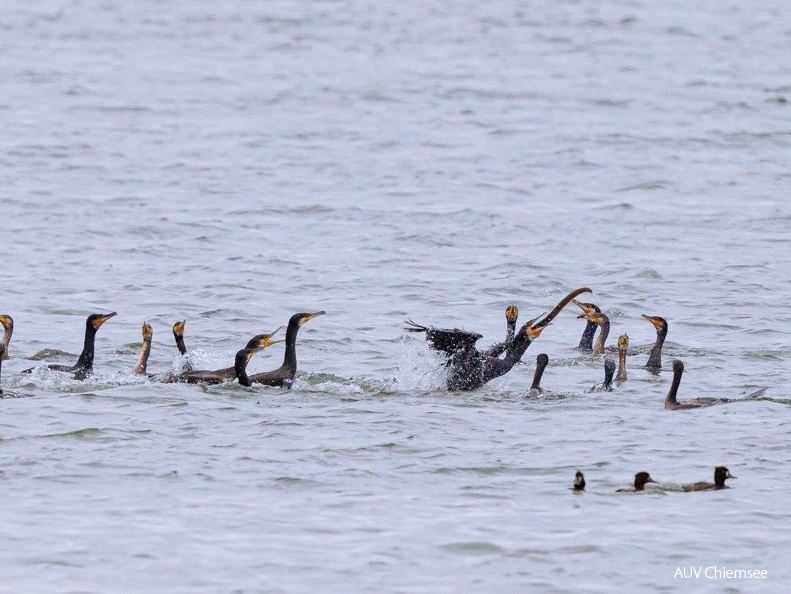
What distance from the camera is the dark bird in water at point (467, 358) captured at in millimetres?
15055

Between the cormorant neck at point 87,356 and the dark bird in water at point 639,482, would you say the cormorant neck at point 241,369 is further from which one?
the dark bird in water at point 639,482

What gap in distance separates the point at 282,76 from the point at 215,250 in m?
17.2

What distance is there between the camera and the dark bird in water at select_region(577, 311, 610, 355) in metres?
17.4

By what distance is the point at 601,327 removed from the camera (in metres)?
17.8

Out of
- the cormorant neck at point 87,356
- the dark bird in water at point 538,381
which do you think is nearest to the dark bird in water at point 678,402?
the dark bird in water at point 538,381

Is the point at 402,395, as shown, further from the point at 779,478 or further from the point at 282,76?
the point at 282,76

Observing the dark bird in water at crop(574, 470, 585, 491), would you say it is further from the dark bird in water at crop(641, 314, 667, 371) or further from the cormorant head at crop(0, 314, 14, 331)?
the cormorant head at crop(0, 314, 14, 331)

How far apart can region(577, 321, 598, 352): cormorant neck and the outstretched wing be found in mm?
2865

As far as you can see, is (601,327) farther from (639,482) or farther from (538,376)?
(639,482)

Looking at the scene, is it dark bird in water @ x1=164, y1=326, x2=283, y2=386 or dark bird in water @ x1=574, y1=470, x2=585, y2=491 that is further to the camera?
dark bird in water @ x1=164, y1=326, x2=283, y2=386

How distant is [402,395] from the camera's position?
1451 centimetres

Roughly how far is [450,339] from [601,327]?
319 centimetres

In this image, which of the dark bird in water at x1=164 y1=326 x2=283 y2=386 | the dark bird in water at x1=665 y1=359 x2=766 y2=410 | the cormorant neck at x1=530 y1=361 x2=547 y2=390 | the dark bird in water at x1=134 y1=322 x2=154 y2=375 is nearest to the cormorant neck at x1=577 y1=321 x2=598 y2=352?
the cormorant neck at x1=530 y1=361 x2=547 y2=390

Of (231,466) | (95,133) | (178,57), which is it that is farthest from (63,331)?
(178,57)
